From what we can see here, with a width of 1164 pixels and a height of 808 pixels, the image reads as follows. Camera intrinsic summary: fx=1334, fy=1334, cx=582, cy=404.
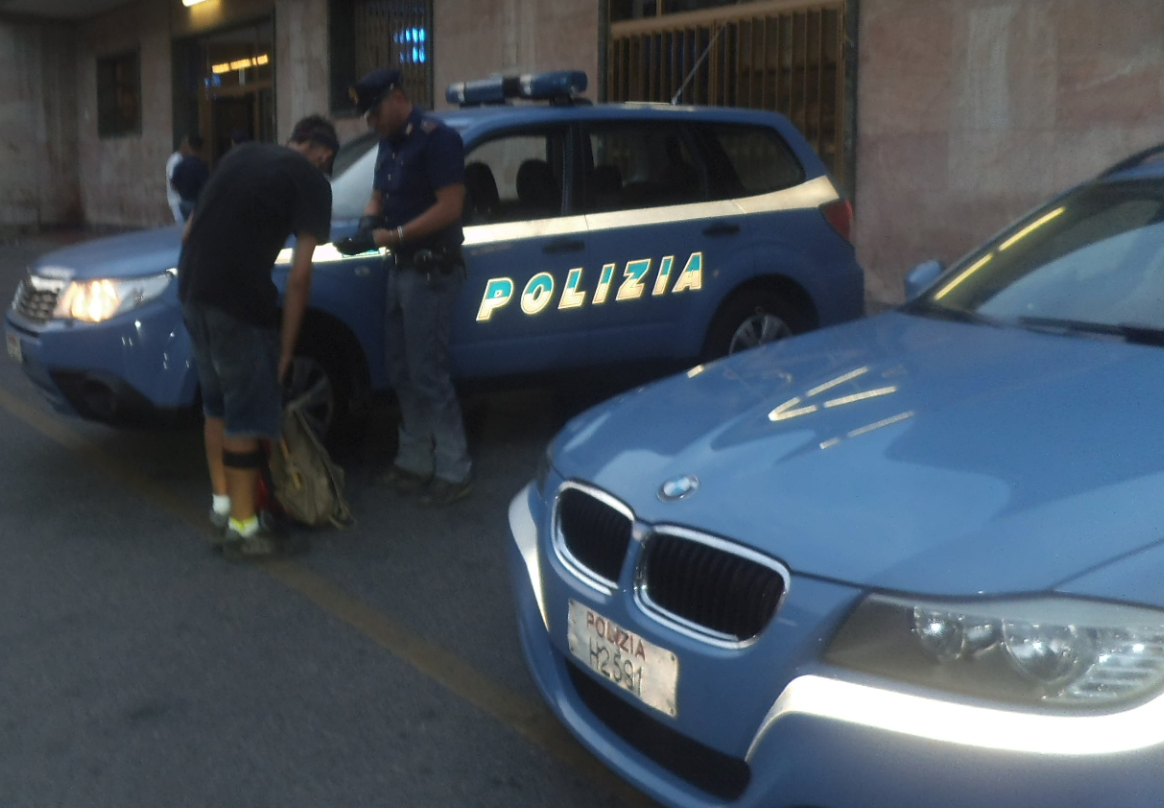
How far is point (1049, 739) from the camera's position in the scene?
2.06 m

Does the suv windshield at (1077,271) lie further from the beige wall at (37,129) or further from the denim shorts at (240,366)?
the beige wall at (37,129)

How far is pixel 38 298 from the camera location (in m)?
5.93

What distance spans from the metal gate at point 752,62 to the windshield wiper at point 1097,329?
Result: 734cm

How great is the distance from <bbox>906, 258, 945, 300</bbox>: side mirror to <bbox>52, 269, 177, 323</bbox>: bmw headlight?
3.05 metres

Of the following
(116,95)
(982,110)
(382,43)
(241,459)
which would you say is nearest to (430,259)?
(241,459)

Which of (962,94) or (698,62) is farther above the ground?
(698,62)

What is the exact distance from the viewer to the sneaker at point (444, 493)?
568 centimetres

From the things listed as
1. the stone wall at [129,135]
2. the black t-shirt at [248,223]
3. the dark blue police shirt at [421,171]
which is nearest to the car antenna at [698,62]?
the dark blue police shirt at [421,171]

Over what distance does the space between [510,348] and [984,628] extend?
4.10 m

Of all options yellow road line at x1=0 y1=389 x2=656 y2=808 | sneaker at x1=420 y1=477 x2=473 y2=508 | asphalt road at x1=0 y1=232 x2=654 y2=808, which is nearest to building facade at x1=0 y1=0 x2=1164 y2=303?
asphalt road at x1=0 y1=232 x2=654 y2=808

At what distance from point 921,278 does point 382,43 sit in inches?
526

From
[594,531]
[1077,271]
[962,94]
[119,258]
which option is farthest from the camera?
[962,94]

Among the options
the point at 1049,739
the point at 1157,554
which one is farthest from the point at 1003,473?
the point at 1049,739

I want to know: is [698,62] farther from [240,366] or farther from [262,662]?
[262,662]
